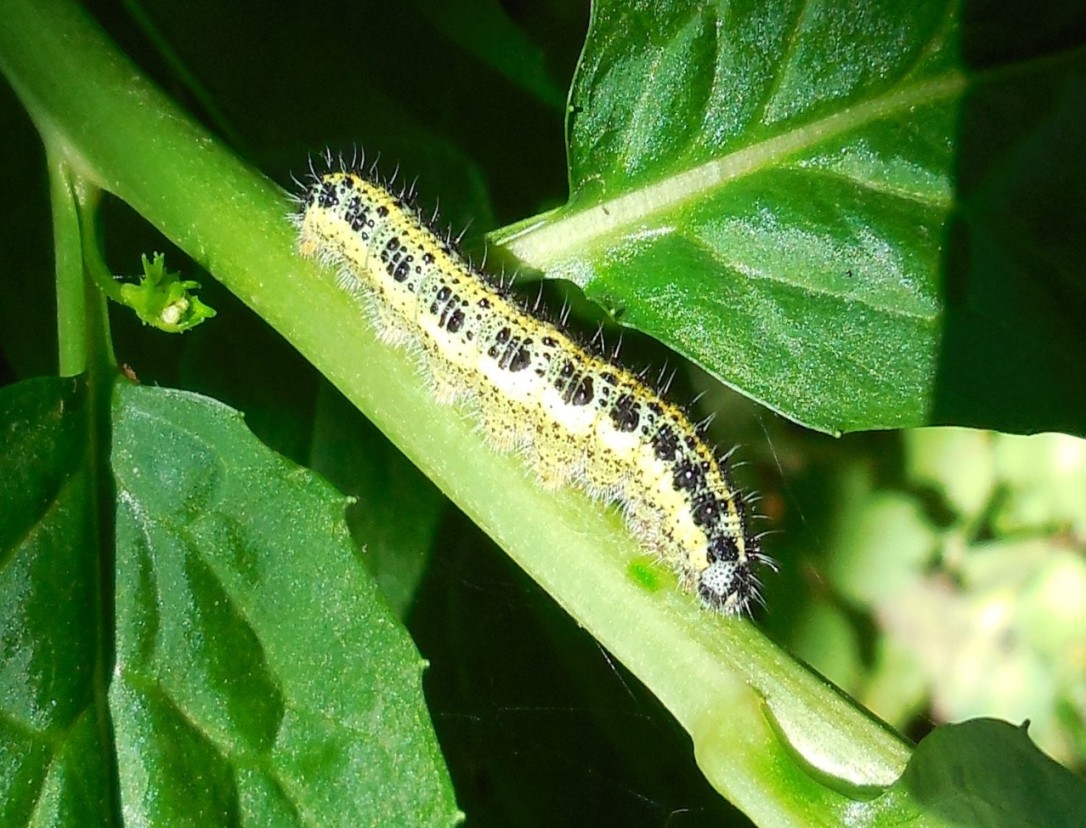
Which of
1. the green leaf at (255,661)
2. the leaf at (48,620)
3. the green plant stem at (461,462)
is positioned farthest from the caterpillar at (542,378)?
the leaf at (48,620)

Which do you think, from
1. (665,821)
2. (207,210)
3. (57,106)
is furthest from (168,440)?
(665,821)

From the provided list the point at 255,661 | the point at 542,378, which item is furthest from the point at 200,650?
the point at 542,378

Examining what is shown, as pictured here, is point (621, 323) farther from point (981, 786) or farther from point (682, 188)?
point (981, 786)

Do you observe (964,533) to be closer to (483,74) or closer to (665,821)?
(665,821)

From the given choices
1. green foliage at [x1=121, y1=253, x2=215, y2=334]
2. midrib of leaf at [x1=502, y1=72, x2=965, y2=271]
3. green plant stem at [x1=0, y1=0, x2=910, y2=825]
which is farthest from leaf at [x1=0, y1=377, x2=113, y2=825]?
midrib of leaf at [x1=502, y1=72, x2=965, y2=271]

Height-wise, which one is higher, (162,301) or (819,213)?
(819,213)

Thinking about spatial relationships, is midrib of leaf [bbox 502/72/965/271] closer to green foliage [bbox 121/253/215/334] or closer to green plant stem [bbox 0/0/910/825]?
green plant stem [bbox 0/0/910/825]

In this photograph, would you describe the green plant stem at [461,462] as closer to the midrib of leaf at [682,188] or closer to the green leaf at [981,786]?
the green leaf at [981,786]
